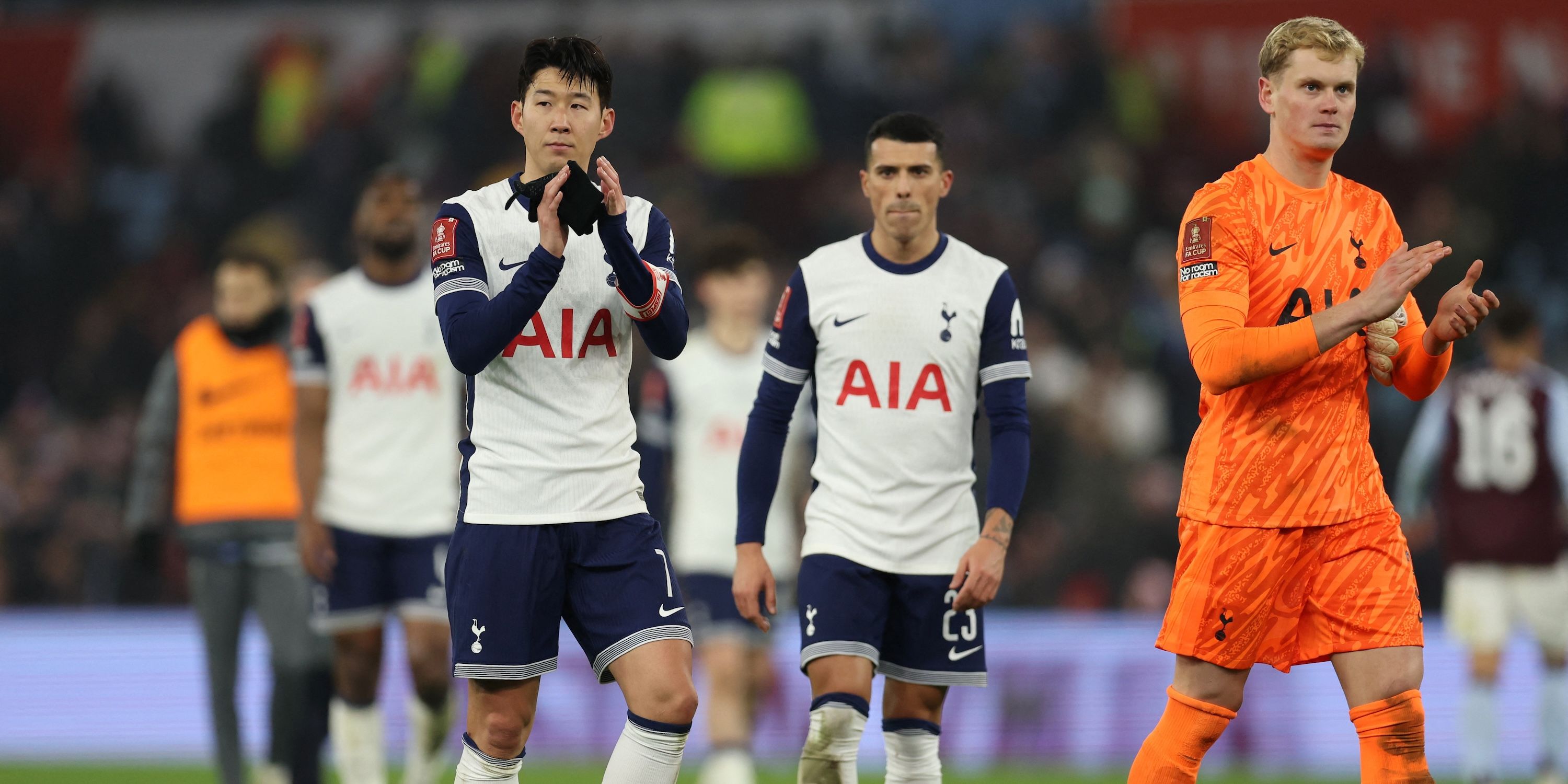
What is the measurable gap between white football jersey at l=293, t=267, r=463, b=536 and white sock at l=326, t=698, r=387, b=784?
0.78 metres

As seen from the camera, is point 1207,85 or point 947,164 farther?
point 1207,85

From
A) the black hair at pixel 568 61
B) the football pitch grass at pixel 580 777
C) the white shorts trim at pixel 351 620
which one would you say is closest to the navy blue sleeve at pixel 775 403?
the black hair at pixel 568 61

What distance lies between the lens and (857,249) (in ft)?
19.5

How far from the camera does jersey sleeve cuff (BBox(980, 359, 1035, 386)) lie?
5.74 m

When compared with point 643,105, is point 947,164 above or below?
below

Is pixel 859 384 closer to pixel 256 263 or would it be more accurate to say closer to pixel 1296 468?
pixel 1296 468

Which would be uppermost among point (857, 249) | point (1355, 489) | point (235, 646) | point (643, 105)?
point (643, 105)

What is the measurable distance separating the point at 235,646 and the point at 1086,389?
746 centimetres

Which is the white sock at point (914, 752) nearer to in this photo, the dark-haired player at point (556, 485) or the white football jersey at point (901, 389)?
the white football jersey at point (901, 389)

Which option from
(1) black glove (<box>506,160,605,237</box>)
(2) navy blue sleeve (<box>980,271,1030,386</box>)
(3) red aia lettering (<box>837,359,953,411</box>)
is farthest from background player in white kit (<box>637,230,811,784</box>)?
(1) black glove (<box>506,160,605,237</box>)

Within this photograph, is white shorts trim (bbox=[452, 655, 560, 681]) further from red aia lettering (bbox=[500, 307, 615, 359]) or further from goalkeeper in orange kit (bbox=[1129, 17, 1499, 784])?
goalkeeper in orange kit (bbox=[1129, 17, 1499, 784])

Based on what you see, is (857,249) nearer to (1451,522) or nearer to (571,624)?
(571,624)

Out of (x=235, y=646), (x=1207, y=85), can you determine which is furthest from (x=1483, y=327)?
(x=235, y=646)

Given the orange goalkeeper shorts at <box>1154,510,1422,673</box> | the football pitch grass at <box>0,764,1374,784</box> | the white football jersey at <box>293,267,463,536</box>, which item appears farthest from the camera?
the football pitch grass at <box>0,764,1374,784</box>
